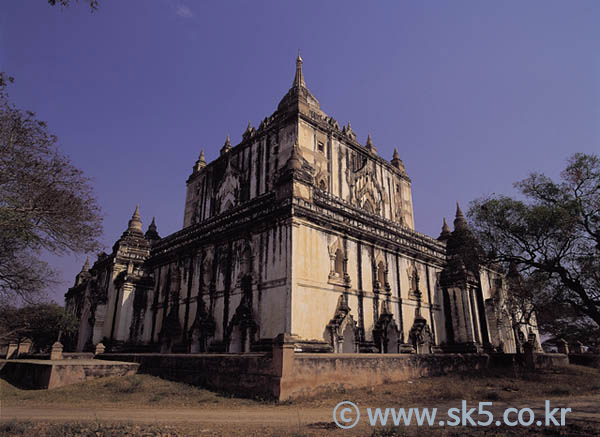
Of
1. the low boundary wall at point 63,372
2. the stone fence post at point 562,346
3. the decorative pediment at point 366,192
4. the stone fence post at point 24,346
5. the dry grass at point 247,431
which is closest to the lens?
the dry grass at point 247,431

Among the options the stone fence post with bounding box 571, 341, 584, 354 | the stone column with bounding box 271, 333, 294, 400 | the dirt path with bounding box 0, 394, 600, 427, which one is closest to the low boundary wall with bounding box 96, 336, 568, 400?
the stone column with bounding box 271, 333, 294, 400

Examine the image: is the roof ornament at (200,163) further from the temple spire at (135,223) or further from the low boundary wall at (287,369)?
the low boundary wall at (287,369)

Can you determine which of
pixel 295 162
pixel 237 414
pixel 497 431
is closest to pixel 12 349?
pixel 295 162

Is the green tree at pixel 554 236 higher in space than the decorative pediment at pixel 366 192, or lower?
lower

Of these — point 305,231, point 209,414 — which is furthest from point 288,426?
point 305,231

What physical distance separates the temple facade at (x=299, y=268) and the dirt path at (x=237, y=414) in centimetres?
528

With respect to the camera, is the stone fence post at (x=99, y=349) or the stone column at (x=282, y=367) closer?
→ the stone column at (x=282, y=367)

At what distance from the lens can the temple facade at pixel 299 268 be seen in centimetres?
1809

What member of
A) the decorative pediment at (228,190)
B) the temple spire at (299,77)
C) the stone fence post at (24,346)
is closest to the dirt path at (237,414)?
the decorative pediment at (228,190)

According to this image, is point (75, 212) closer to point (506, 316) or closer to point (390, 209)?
point (390, 209)

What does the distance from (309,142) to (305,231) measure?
9.57 meters

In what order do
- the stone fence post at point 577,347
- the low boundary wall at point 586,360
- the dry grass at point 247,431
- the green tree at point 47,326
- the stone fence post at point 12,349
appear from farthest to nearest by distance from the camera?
the stone fence post at point 12,349
the stone fence post at point 577,347
the green tree at point 47,326
the low boundary wall at point 586,360
the dry grass at point 247,431

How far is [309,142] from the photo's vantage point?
26188 millimetres

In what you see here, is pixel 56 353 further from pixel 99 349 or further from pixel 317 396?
pixel 317 396
